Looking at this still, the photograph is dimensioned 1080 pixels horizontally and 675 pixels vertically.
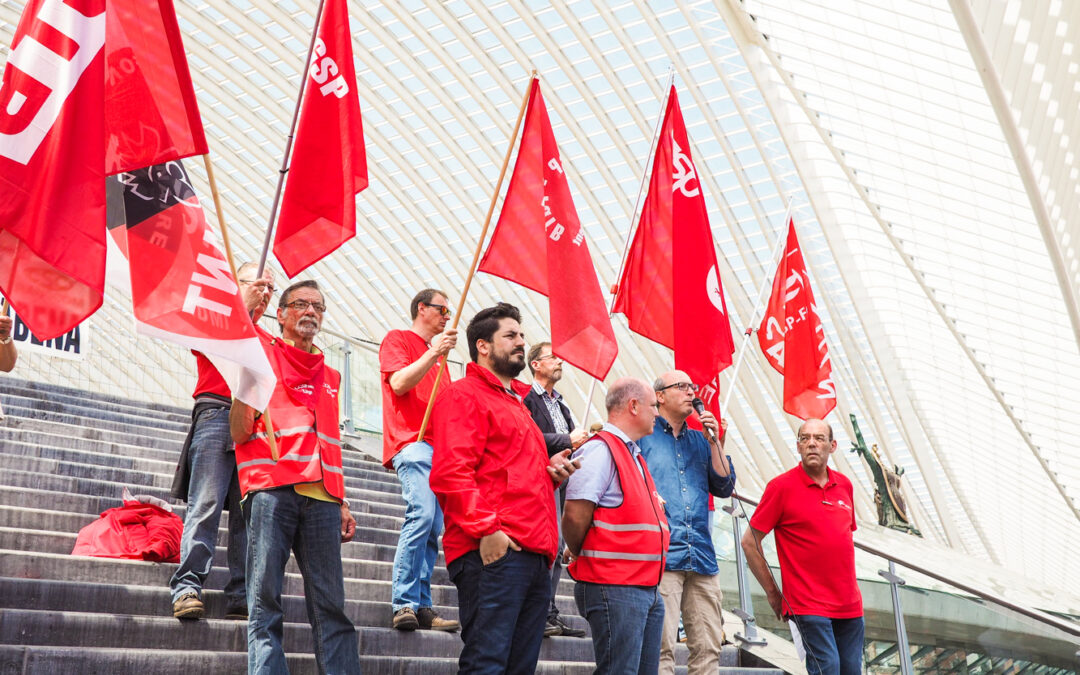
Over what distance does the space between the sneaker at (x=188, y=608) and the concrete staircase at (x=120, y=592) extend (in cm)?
4

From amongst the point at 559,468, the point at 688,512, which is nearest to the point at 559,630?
the point at 688,512

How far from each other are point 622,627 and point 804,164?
2297 centimetres

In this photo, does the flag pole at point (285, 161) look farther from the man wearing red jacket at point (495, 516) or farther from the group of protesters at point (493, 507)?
the man wearing red jacket at point (495, 516)

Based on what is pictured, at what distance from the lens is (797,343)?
1044 centimetres

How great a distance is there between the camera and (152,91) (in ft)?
16.8

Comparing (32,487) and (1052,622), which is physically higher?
(32,487)

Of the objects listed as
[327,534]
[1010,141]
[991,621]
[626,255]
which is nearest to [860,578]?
[991,621]

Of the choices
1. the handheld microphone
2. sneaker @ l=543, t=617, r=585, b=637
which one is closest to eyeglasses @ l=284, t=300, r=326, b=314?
the handheld microphone

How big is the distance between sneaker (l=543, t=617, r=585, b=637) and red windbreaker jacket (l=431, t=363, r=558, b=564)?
6.36ft

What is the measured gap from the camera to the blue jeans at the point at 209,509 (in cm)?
565

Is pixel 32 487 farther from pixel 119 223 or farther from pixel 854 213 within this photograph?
pixel 854 213

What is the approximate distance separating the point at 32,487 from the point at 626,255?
13.8 feet

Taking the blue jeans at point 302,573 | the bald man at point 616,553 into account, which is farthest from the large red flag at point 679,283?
the blue jeans at point 302,573

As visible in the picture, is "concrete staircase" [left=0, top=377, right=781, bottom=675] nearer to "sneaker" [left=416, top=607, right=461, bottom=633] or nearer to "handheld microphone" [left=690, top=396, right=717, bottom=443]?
"sneaker" [left=416, top=607, right=461, bottom=633]
